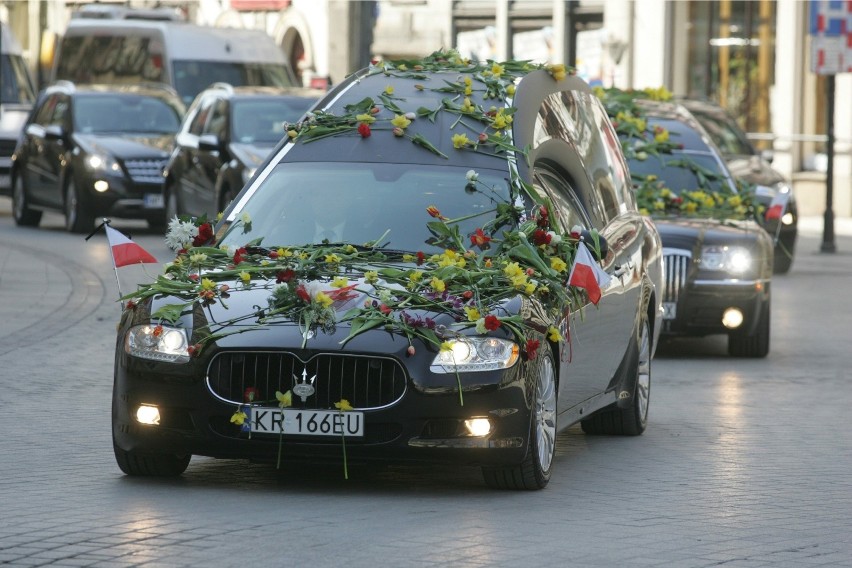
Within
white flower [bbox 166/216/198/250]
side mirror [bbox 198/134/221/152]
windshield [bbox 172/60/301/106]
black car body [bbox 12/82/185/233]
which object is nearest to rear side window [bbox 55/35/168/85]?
windshield [bbox 172/60/301/106]

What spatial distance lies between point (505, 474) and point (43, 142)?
62.8ft

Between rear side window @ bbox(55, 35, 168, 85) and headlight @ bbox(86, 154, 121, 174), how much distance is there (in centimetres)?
694

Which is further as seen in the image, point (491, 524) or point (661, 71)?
point (661, 71)

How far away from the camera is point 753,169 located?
2300 centimetres

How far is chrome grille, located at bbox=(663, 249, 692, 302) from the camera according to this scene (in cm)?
1434

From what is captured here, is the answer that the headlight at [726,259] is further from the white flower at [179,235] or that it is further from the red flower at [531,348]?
the red flower at [531,348]

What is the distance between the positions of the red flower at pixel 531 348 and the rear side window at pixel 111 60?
80.8ft

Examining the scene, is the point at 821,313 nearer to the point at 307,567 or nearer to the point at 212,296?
the point at 212,296

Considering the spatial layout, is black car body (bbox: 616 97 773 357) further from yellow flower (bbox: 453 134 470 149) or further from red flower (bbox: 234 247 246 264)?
red flower (bbox: 234 247 246 264)

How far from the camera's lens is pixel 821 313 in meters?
18.4

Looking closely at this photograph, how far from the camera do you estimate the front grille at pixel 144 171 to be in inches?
996

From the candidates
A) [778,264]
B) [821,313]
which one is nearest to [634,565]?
[821,313]

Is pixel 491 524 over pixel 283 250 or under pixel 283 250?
under

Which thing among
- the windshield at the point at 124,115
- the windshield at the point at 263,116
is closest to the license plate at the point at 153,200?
the windshield at the point at 124,115
